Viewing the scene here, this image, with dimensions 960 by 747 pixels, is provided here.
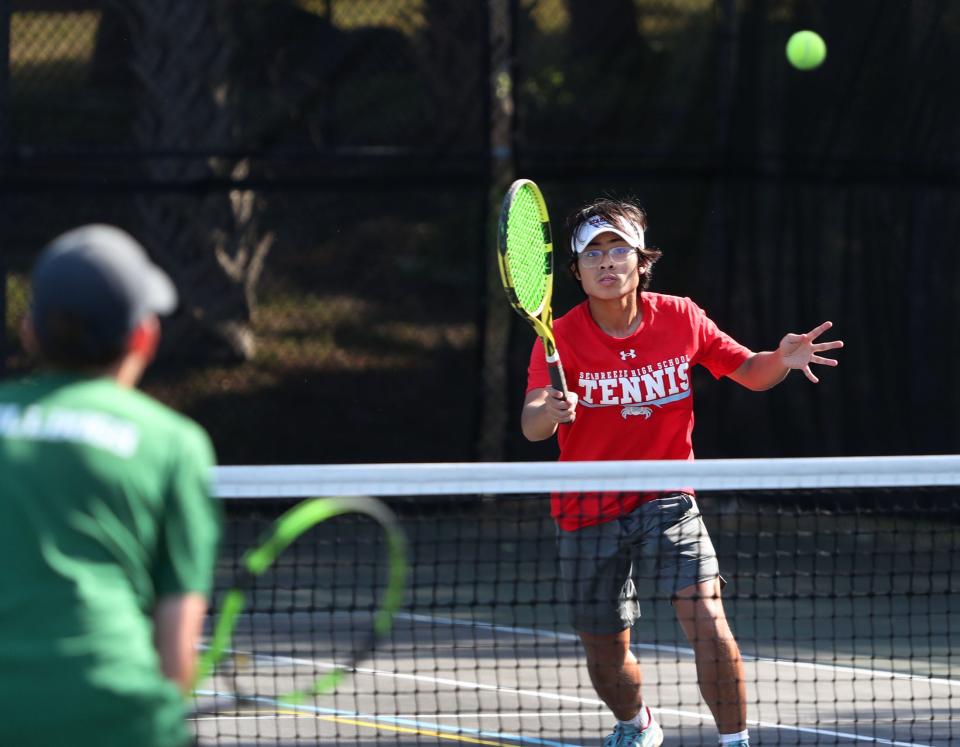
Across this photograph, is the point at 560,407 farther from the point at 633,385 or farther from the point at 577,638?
the point at 577,638

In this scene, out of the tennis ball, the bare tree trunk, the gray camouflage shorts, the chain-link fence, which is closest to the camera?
the gray camouflage shorts

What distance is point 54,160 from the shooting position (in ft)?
26.5

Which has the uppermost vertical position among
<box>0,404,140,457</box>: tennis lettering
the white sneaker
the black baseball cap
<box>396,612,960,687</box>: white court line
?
the black baseball cap

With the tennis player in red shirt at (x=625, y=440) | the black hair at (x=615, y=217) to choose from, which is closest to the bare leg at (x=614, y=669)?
the tennis player in red shirt at (x=625, y=440)

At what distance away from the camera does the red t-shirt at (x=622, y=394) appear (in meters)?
4.25

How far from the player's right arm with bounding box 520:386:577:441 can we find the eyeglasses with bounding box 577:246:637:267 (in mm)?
412

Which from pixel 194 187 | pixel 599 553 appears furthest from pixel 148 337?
pixel 194 187

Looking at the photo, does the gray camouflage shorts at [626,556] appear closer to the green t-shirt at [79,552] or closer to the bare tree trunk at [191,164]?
the green t-shirt at [79,552]

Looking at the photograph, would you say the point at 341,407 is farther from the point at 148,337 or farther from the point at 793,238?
the point at 148,337

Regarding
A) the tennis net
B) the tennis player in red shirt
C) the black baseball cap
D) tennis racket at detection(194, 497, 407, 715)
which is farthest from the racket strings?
the black baseball cap

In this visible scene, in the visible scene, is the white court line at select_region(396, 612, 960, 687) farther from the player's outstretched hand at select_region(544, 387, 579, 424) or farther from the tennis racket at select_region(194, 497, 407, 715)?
the player's outstretched hand at select_region(544, 387, 579, 424)

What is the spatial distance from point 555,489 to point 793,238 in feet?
15.4

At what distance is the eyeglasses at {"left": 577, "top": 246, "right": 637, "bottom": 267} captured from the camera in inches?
169

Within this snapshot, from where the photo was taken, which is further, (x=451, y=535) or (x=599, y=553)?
(x=451, y=535)
